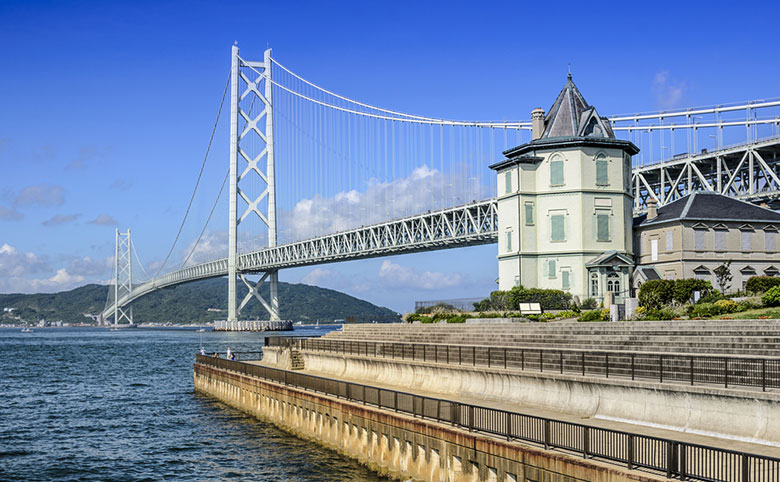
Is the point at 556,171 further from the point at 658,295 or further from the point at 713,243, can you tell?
the point at 658,295

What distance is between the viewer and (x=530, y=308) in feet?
133

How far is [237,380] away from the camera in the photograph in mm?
41750

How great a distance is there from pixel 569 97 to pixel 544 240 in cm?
819

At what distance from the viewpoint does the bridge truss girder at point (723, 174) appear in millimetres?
80938

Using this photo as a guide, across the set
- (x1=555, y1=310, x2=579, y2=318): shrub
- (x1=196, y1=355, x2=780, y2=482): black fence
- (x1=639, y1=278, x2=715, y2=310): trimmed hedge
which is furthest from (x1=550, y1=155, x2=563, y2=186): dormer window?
(x1=196, y1=355, x2=780, y2=482): black fence

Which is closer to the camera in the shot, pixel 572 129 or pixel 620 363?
pixel 620 363

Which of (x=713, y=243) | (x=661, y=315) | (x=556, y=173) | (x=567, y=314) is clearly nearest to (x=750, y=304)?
(x=661, y=315)

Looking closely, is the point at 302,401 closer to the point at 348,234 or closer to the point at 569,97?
the point at 569,97

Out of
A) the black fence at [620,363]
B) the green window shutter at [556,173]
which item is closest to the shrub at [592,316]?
the black fence at [620,363]

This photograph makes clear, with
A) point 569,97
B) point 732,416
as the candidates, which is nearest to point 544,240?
point 569,97

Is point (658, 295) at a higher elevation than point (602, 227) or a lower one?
lower

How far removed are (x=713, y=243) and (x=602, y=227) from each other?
18.0ft

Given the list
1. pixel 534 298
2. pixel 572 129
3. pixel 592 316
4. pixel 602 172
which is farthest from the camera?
pixel 572 129

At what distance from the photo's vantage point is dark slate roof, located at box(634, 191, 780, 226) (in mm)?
42781
